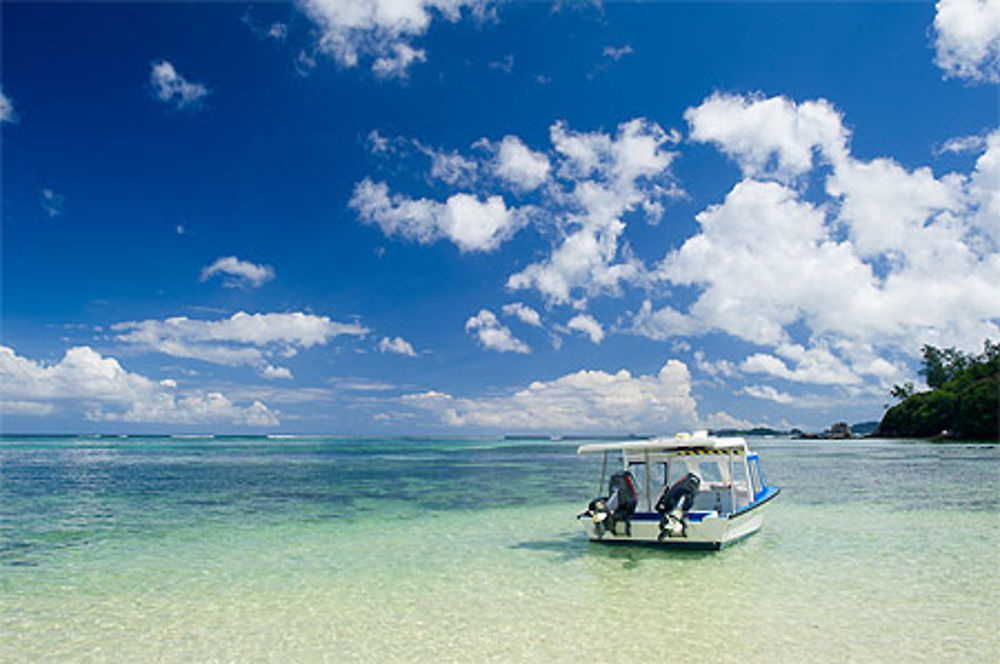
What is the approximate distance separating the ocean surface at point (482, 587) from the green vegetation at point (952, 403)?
9933 centimetres

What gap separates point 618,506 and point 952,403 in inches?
5122

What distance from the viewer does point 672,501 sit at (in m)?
18.5

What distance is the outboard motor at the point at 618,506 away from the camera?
18797 mm

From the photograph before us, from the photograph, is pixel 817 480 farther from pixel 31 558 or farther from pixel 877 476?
pixel 31 558

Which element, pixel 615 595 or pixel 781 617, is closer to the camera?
pixel 781 617

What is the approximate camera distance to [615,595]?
46.6ft

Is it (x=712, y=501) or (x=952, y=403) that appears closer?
(x=712, y=501)

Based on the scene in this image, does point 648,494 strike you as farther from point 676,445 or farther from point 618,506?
point 676,445

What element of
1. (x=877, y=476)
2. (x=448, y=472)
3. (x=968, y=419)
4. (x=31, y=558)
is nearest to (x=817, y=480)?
(x=877, y=476)

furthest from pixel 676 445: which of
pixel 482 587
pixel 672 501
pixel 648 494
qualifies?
pixel 482 587

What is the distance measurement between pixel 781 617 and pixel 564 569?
5.92m

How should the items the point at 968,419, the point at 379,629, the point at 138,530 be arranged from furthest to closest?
the point at 968,419, the point at 138,530, the point at 379,629

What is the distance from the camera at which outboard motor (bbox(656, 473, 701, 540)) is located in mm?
17875

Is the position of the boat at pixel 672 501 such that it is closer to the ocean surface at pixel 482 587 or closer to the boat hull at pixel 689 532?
the boat hull at pixel 689 532
